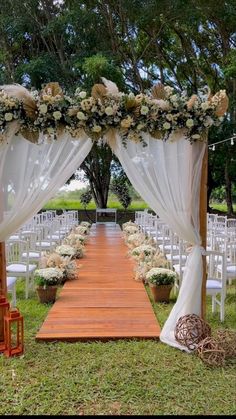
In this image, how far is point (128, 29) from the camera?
37.4 feet

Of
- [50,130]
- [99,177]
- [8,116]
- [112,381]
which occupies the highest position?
[99,177]

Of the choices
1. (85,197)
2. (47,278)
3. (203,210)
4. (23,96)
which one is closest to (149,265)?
(47,278)

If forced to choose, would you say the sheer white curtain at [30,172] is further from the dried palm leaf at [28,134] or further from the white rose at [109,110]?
the white rose at [109,110]

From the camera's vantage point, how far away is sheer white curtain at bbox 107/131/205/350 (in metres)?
3.75

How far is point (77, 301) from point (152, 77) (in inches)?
417

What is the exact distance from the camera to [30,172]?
365cm

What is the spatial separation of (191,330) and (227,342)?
1.06 feet

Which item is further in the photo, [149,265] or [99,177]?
[99,177]

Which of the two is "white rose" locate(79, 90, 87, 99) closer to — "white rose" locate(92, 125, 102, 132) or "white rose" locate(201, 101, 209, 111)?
"white rose" locate(92, 125, 102, 132)

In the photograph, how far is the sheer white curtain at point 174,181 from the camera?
12.3 feet

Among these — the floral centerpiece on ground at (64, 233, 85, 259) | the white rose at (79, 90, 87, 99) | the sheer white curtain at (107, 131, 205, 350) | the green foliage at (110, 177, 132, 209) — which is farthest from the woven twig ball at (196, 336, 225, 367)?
the green foliage at (110, 177, 132, 209)

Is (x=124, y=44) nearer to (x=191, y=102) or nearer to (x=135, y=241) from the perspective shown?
(x=135, y=241)

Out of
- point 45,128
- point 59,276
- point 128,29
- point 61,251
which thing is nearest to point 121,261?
point 61,251

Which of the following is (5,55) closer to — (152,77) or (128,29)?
(128,29)
